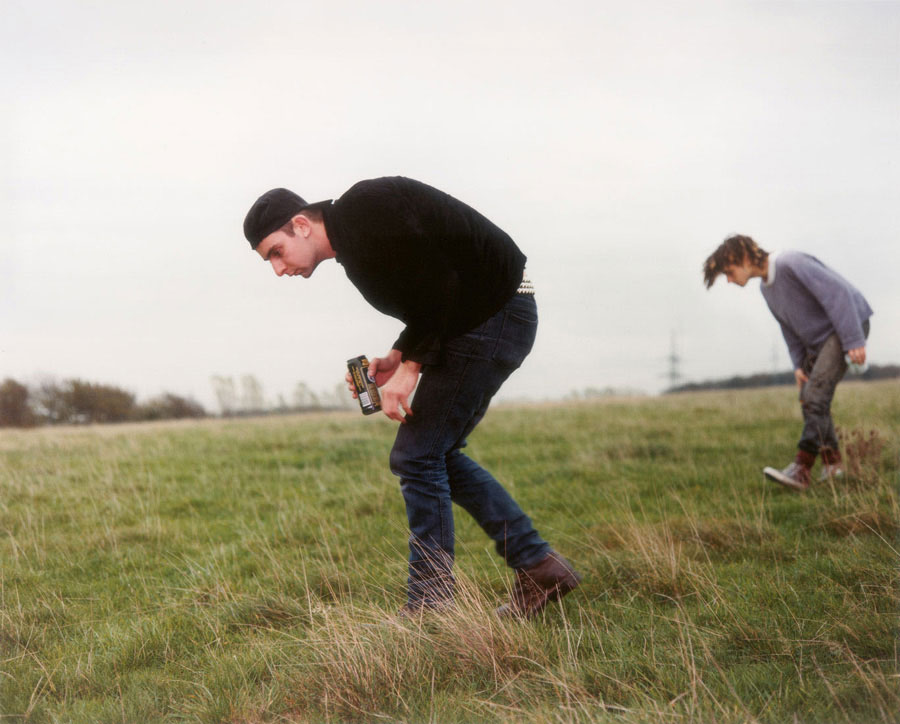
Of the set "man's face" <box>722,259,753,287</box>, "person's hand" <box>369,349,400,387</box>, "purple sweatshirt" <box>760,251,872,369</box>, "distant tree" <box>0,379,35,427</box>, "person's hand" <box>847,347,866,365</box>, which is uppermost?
"man's face" <box>722,259,753,287</box>

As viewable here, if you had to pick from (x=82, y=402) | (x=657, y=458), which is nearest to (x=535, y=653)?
(x=657, y=458)

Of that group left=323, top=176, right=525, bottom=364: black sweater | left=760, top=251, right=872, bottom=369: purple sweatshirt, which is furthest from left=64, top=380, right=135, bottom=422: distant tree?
left=323, top=176, right=525, bottom=364: black sweater

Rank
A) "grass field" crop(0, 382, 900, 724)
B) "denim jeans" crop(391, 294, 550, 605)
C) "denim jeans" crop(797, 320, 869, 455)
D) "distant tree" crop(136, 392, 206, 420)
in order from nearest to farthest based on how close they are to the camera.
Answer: "grass field" crop(0, 382, 900, 724), "denim jeans" crop(391, 294, 550, 605), "denim jeans" crop(797, 320, 869, 455), "distant tree" crop(136, 392, 206, 420)

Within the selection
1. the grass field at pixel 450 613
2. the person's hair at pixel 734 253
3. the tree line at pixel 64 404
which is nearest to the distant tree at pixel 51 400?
the tree line at pixel 64 404

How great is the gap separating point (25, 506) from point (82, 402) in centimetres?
838

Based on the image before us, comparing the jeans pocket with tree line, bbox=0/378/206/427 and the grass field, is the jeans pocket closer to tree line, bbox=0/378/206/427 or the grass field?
the grass field

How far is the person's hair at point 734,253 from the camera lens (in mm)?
5930

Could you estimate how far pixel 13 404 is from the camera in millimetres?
15227

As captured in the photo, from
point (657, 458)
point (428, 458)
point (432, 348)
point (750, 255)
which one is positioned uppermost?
point (750, 255)

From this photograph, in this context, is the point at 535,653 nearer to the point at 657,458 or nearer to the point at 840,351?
the point at 840,351

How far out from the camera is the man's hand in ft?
10.3

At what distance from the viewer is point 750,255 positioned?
594cm

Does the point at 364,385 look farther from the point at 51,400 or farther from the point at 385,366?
the point at 51,400

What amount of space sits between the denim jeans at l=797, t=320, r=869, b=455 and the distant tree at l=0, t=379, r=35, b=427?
13641 mm
